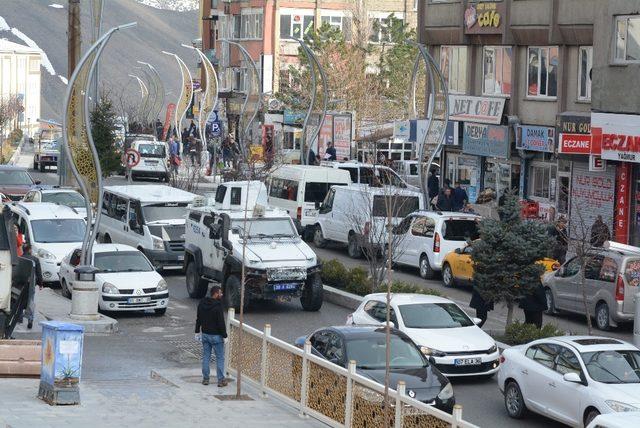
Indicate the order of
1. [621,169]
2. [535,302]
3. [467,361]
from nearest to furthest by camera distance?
[467,361] < [535,302] < [621,169]

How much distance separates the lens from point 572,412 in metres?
17.0

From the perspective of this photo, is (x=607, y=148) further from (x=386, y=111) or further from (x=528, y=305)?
(x=386, y=111)

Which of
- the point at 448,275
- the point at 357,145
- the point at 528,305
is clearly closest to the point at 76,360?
the point at 528,305

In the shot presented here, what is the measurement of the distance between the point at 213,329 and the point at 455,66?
3133 centimetres

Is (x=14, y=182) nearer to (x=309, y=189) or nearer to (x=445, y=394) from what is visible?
(x=309, y=189)

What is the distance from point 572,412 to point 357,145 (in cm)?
4938

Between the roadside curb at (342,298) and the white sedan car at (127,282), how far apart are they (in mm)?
3620

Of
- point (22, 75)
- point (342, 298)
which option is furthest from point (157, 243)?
point (22, 75)

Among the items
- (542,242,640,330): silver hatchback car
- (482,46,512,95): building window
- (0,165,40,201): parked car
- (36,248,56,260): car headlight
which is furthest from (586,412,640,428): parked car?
(0,165,40,201): parked car

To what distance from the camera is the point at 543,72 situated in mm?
43344

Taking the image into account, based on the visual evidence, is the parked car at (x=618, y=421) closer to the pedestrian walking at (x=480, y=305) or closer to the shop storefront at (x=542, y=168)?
the pedestrian walking at (x=480, y=305)

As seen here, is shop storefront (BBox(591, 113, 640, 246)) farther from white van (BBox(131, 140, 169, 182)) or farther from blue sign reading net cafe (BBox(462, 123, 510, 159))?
white van (BBox(131, 140, 169, 182))

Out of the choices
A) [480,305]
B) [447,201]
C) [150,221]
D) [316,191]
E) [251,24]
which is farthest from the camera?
[251,24]

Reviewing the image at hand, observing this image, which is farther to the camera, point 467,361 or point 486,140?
point 486,140
